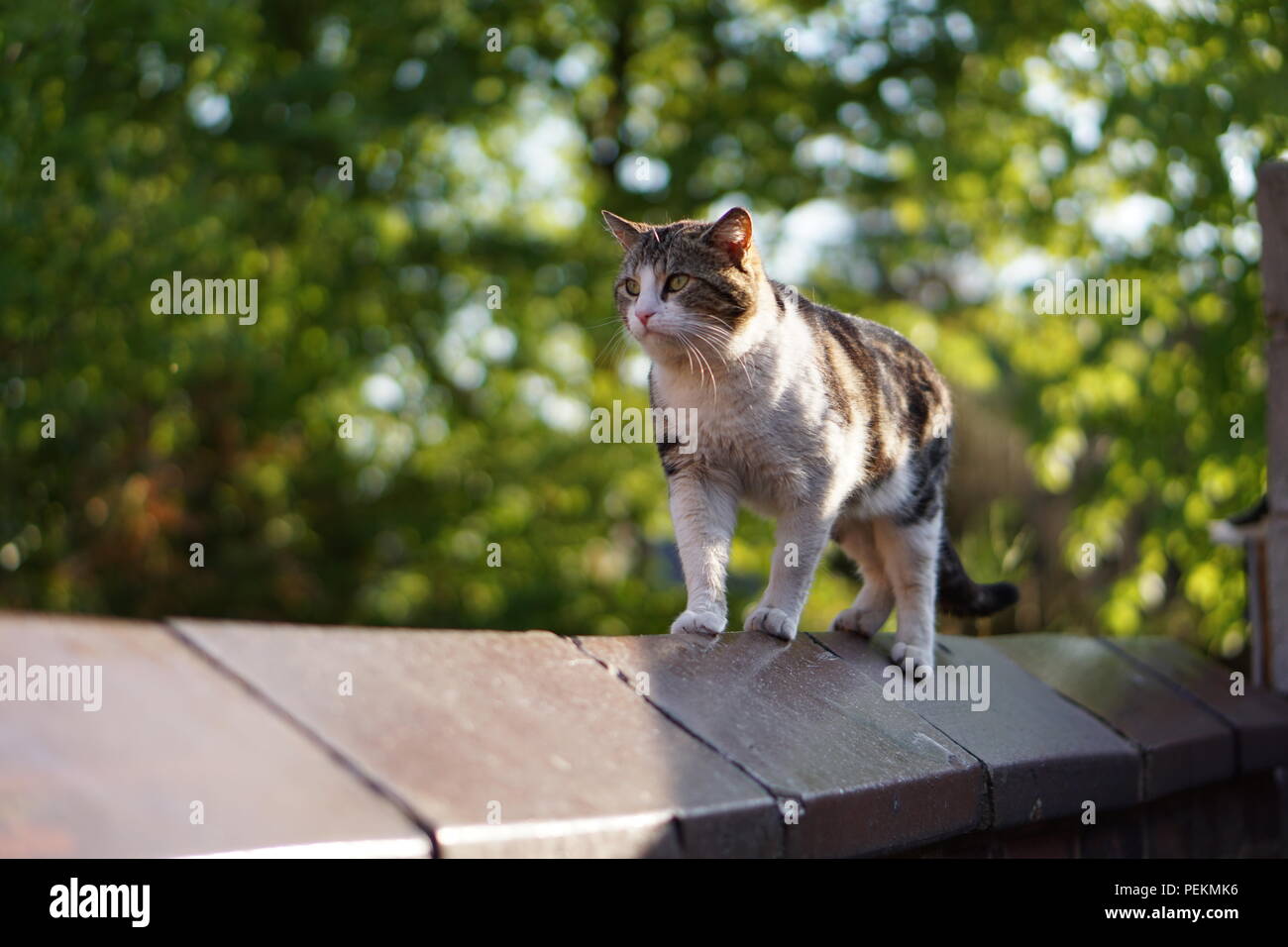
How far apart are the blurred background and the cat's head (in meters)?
4.18

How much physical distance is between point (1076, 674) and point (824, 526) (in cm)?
103

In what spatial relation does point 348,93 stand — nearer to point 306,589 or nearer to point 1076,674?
point 306,589

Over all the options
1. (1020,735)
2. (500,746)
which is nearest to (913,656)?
(1020,735)

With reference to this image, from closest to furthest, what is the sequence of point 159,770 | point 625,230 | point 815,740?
point 159,770
point 815,740
point 625,230

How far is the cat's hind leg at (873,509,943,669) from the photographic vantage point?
358 centimetres

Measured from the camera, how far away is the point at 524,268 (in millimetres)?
11984

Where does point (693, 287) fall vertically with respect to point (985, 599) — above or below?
above

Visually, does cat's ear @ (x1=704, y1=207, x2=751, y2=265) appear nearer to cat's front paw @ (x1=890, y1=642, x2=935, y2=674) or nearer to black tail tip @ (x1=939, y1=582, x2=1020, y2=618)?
cat's front paw @ (x1=890, y1=642, x2=935, y2=674)

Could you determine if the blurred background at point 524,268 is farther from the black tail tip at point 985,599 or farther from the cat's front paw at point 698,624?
the cat's front paw at point 698,624

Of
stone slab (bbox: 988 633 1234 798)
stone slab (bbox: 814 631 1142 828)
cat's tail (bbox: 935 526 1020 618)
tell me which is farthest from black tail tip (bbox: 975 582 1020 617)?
stone slab (bbox: 814 631 1142 828)

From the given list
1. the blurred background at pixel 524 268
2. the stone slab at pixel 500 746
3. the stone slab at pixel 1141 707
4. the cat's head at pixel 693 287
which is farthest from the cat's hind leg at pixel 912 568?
the blurred background at pixel 524 268

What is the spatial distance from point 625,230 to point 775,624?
1.38 m

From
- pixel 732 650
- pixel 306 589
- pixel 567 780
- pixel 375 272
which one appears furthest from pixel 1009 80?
pixel 567 780

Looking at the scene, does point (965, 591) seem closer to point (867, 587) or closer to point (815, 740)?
point (867, 587)
